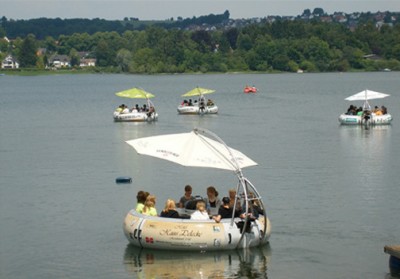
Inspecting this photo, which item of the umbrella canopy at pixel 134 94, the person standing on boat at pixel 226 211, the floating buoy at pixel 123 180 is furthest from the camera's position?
the umbrella canopy at pixel 134 94

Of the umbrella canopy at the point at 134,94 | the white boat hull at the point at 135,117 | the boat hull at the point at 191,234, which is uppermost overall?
the boat hull at the point at 191,234

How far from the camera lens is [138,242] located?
3350 centimetres

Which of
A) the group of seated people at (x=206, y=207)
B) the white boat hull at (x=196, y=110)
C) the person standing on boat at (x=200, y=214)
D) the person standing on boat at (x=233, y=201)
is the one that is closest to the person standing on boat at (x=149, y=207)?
the group of seated people at (x=206, y=207)

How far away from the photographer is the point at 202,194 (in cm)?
4519

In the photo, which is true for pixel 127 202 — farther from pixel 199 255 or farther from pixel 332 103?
pixel 332 103

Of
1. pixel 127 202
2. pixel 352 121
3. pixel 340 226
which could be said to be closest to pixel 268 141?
pixel 352 121

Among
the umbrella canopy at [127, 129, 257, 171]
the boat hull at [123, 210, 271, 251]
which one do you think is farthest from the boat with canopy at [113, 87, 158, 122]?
the boat hull at [123, 210, 271, 251]

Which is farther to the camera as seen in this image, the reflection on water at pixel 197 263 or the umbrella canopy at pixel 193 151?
the umbrella canopy at pixel 193 151

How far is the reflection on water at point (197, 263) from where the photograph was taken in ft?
103

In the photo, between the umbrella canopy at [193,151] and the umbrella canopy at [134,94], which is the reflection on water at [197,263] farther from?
the umbrella canopy at [134,94]

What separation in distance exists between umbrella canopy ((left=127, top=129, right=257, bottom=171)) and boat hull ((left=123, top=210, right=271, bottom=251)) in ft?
6.88

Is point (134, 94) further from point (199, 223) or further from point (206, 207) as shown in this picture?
point (199, 223)

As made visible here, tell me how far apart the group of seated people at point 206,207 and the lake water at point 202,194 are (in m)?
1.22

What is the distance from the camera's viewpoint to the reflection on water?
31391mm
